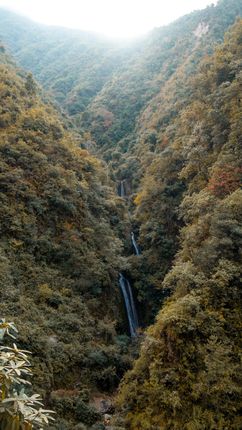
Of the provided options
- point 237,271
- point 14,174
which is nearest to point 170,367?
point 237,271

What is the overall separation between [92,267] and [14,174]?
7.46 metres

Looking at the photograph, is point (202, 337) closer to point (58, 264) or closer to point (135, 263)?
point (58, 264)

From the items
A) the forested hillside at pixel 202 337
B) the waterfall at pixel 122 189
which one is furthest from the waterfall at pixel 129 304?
the waterfall at pixel 122 189

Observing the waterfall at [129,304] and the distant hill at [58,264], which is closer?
the distant hill at [58,264]

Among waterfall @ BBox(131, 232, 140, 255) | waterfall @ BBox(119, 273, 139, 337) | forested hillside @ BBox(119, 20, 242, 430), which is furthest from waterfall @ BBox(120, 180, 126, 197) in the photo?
forested hillside @ BBox(119, 20, 242, 430)

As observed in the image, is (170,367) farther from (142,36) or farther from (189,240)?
(142,36)

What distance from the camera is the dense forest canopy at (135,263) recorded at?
13.3 meters

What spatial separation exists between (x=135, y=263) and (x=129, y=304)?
311 centimetres

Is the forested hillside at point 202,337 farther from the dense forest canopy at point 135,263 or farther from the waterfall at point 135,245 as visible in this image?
the waterfall at point 135,245

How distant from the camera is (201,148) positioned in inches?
1001

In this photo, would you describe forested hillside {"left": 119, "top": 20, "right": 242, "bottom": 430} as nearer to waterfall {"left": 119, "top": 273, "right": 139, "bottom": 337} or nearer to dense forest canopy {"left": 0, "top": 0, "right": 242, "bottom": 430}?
dense forest canopy {"left": 0, "top": 0, "right": 242, "bottom": 430}

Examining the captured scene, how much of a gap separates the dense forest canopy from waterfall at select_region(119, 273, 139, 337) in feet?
1.76

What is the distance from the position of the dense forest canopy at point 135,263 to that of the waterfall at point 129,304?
536 millimetres

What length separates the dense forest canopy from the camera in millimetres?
13289
